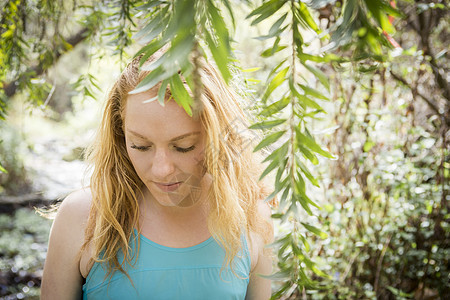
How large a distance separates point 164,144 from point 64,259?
572 millimetres

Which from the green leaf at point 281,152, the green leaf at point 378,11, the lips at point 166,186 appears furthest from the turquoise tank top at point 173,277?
the green leaf at point 378,11

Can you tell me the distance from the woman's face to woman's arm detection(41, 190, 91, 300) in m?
0.36

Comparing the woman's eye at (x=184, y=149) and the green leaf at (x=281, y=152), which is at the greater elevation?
the green leaf at (x=281, y=152)

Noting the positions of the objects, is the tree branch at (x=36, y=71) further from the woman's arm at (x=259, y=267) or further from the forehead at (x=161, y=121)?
the woman's arm at (x=259, y=267)

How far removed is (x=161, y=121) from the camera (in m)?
1.10

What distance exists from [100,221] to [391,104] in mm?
2006

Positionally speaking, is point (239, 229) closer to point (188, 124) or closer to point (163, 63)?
point (188, 124)

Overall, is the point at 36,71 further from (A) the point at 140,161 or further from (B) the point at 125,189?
(A) the point at 140,161

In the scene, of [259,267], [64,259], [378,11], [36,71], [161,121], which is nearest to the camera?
[378,11]

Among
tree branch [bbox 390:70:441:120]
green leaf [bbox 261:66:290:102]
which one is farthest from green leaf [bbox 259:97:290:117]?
tree branch [bbox 390:70:441:120]

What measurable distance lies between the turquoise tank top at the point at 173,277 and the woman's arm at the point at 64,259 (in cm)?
5

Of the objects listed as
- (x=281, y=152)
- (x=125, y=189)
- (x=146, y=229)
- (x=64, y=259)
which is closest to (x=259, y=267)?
(x=146, y=229)

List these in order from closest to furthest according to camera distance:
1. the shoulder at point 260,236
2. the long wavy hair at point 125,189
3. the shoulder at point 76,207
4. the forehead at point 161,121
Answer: the forehead at point 161,121
the long wavy hair at point 125,189
the shoulder at point 76,207
the shoulder at point 260,236

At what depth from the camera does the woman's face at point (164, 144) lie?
1.10 meters
